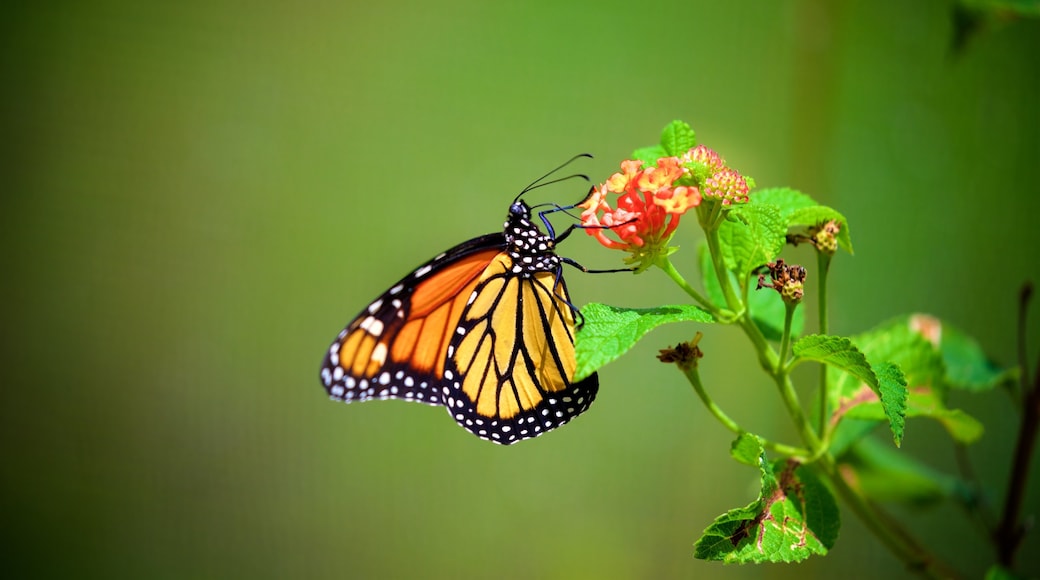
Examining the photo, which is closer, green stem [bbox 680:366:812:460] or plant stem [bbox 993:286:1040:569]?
green stem [bbox 680:366:812:460]

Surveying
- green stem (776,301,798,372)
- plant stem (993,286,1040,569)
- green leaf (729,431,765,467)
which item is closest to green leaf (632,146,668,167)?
green stem (776,301,798,372)

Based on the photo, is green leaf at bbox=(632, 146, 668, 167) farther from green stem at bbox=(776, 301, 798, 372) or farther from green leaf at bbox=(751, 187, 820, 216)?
green stem at bbox=(776, 301, 798, 372)

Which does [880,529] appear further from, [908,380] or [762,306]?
[762,306]

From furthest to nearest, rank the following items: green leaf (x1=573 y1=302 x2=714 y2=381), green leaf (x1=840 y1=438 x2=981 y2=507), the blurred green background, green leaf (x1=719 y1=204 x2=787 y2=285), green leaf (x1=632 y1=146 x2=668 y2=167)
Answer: the blurred green background, green leaf (x1=840 y1=438 x2=981 y2=507), green leaf (x1=632 y1=146 x2=668 y2=167), green leaf (x1=719 y1=204 x2=787 y2=285), green leaf (x1=573 y1=302 x2=714 y2=381)

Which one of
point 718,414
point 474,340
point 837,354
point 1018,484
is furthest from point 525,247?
point 1018,484

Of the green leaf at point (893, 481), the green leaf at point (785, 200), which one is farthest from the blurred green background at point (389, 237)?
the green leaf at point (785, 200)

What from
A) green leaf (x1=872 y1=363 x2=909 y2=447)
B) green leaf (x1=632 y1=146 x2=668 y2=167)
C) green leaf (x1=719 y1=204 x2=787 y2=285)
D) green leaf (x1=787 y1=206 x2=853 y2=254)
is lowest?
green leaf (x1=872 y1=363 x2=909 y2=447)

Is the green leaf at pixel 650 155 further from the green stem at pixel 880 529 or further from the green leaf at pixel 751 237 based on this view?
the green stem at pixel 880 529
